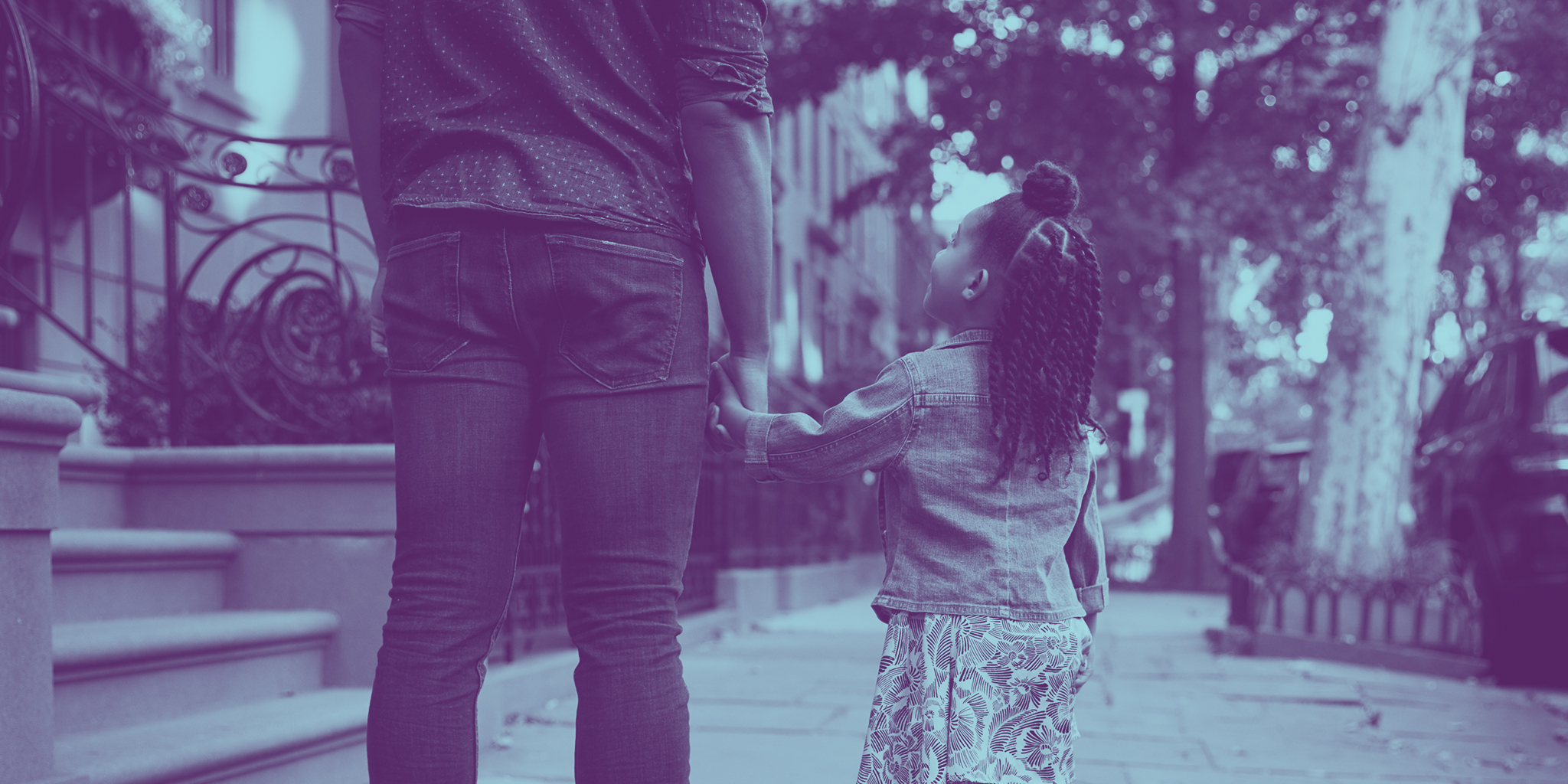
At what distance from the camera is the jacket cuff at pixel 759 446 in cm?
208

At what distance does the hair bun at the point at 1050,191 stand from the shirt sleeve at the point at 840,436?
13.5 inches

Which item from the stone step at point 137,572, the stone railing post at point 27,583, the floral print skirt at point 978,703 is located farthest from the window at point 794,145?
the floral print skirt at point 978,703

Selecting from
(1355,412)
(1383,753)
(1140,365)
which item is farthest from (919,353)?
(1140,365)

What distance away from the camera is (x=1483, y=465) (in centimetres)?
637

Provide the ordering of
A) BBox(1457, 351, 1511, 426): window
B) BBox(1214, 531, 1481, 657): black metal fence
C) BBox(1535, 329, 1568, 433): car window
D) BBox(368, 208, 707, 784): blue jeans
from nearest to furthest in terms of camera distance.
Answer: BBox(368, 208, 707, 784): blue jeans, BBox(1535, 329, 1568, 433): car window, BBox(1457, 351, 1511, 426): window, BBox(1214, 531, 1481, 657): black metal fence

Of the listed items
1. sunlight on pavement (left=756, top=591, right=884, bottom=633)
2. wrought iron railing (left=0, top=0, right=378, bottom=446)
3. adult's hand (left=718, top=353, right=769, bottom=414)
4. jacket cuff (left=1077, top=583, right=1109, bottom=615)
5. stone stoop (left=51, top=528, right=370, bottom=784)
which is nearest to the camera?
adult's hand (left=718, top=353, right=769, bottom=414)

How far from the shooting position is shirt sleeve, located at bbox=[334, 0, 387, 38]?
1898 mm

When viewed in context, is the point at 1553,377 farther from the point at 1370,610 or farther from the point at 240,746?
the point at 240,746

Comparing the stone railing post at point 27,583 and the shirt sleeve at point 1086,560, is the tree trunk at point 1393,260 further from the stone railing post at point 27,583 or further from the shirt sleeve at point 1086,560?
the stone railing post at point 27,583

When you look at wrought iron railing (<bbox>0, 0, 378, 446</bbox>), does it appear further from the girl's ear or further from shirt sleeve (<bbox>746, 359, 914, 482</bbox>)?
the girl's ear

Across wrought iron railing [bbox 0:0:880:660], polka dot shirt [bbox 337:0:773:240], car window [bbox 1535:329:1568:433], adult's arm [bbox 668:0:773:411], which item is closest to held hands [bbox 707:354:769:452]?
adult's arm [bbox 668:0:773:411]

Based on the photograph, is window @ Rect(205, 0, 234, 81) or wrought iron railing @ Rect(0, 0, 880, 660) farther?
window @ Rect(205, 0, 234, 81)

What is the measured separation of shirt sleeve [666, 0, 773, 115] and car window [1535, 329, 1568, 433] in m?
5.56

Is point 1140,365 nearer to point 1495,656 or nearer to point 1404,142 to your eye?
point 1404,142
